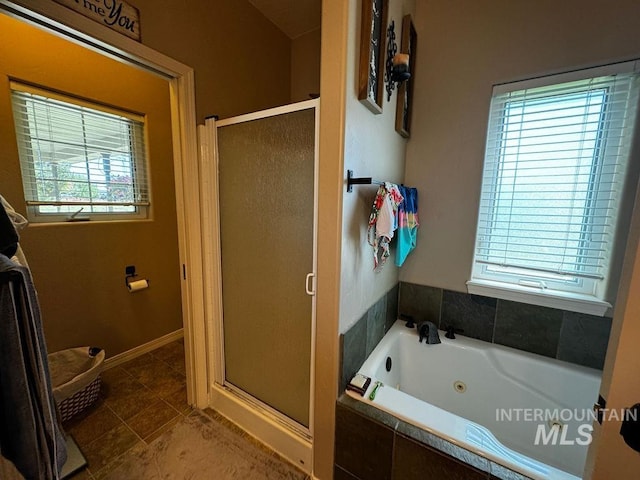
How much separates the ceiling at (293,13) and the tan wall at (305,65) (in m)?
0.06

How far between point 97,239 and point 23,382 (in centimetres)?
167

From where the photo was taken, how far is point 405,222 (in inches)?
59.8

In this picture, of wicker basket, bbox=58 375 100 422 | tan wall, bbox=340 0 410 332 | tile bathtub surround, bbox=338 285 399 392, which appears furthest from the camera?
wicker basket, bbox=58 375 100 422

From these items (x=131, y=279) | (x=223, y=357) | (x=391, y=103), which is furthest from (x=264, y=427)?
(x=391, y=103)

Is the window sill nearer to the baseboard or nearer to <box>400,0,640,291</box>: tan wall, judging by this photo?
<box>400,0,640,291</box>: tan wall

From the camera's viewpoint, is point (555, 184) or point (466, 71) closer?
point (555, 184)

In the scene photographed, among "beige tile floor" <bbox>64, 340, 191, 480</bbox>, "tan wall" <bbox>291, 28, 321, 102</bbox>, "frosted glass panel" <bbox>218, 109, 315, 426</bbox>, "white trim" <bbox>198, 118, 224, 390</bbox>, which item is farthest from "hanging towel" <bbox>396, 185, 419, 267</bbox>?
"beige tile floor" <bbox>64, 340, 191, 480</bbox>

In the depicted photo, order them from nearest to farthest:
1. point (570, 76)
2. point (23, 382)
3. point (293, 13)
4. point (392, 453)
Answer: point (23, 382), point (392, 453), point (570, 76), point (293, 13)

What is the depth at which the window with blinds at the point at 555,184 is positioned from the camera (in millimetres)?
1327

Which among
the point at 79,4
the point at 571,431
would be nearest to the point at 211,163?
the point at 79,4

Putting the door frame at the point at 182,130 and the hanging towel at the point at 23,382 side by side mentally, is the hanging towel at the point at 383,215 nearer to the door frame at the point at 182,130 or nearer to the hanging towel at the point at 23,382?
the door frame at the point at 182,130

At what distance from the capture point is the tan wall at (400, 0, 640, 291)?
1.29 metres

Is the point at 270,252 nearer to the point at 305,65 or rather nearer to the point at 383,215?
the point at 383,215

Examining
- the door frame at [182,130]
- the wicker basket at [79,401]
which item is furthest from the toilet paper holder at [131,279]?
the door frame at [182,130]
